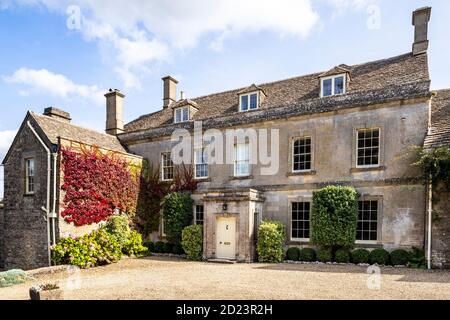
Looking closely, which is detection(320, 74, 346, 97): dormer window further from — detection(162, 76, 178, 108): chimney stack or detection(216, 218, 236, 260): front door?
detection(162, 76, 178, 108): chimney stack

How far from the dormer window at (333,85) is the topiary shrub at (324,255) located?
7.94 m

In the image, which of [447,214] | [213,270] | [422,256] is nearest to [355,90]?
[447,214]

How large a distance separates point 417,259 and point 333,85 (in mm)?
9120

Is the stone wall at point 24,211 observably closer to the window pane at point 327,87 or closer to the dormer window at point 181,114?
the dormer window at point 181,114

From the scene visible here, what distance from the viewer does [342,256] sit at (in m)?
14.5

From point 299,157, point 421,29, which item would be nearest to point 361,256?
point 299,157

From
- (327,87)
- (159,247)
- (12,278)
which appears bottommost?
(159,247)

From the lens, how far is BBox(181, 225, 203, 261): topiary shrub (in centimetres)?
1670

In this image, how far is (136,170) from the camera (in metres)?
20.2

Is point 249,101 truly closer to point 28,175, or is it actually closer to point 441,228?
point 441,228

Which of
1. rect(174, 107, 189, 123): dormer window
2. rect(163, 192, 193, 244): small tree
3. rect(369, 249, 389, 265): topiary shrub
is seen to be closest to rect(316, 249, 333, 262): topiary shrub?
rect(369, 249, 389, 265): topiary shrub

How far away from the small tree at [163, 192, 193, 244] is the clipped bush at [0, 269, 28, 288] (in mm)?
7845
